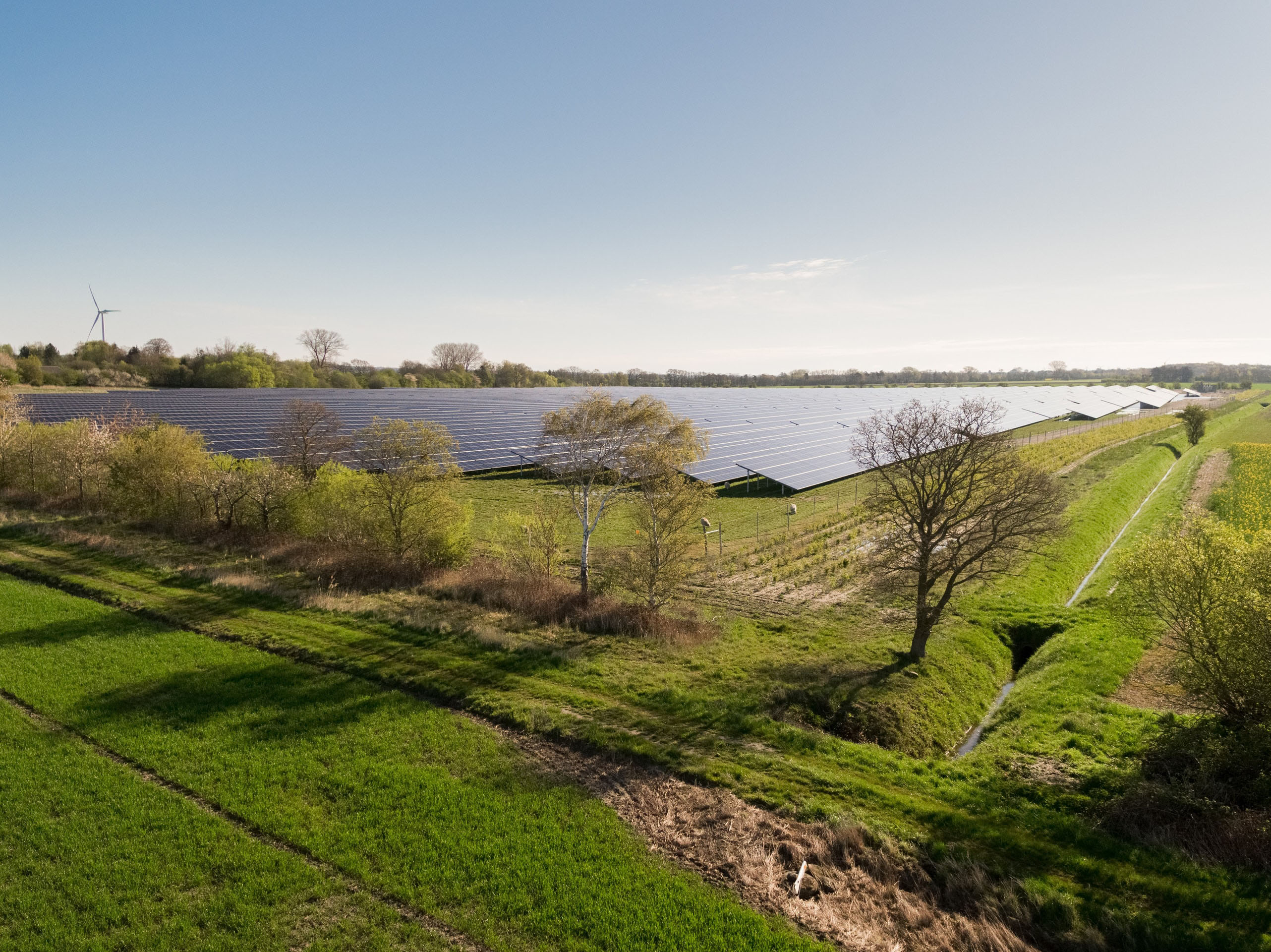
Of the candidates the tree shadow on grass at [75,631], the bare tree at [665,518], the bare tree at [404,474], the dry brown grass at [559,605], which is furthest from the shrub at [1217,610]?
the tree shadow on grass at [75,631]

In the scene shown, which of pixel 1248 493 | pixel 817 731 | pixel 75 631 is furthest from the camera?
pixel 1248 493

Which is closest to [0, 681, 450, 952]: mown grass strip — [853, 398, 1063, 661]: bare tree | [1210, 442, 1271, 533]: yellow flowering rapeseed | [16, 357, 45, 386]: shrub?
[853, 398, 1063, 661]: bare tree

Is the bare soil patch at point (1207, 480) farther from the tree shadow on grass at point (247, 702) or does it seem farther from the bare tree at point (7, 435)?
the bare tree at point (7, 435)

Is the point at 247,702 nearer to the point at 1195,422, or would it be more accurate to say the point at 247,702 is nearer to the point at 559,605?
the point at 559,605

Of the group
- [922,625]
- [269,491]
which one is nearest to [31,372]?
[269,491]

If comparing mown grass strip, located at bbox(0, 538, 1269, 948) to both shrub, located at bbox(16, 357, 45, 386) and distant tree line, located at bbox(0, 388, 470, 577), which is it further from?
shrub, located at bbox(16, 357, 45, 386)

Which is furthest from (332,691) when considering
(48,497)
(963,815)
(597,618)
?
Answer: (48,497)
